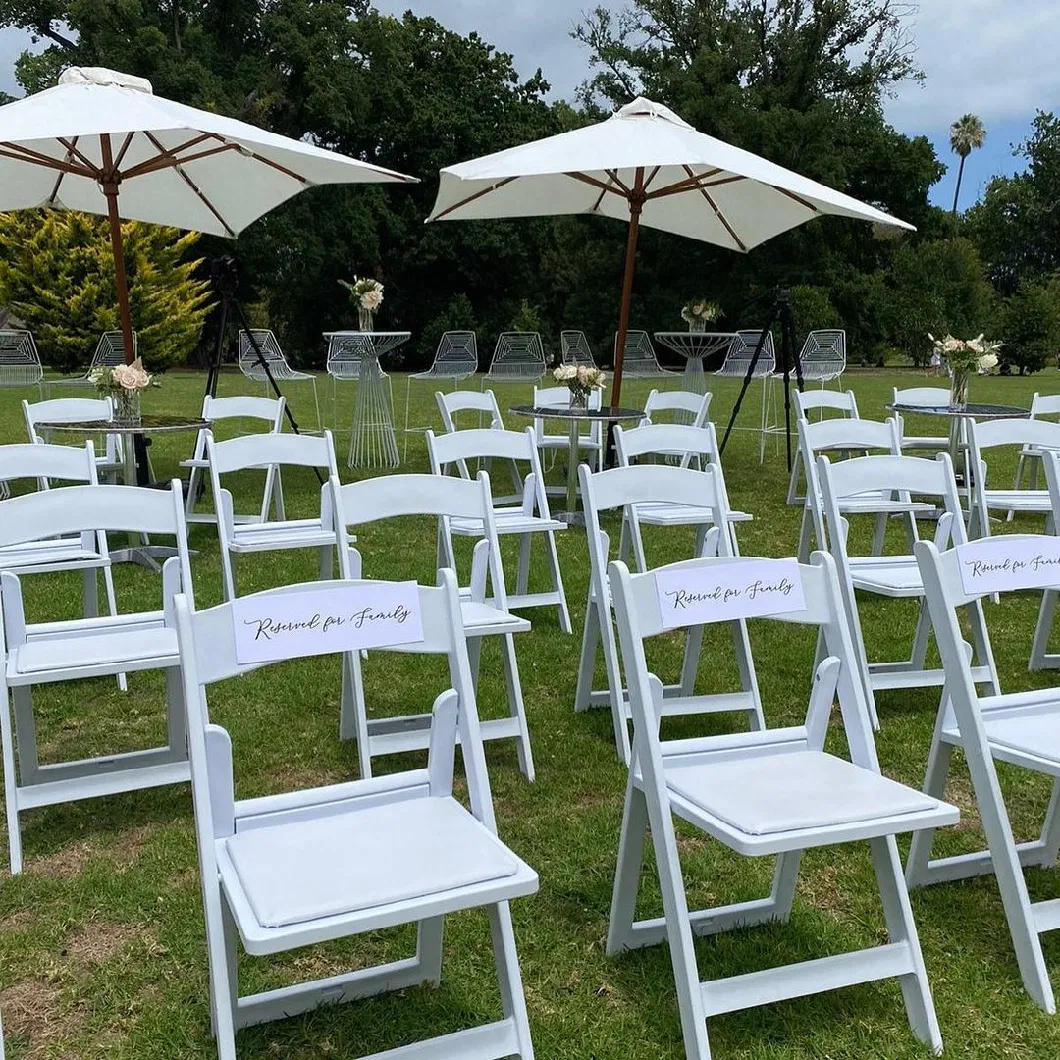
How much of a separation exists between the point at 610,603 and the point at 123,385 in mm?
3737

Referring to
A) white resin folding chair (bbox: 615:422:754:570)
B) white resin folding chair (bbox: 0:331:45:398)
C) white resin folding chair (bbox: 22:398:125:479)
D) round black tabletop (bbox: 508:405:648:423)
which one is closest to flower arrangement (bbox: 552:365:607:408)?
round black tabletop (bbox: 508:405:648:423)

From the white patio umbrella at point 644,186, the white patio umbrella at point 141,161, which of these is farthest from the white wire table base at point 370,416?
the white patio umbrella at point 141,161

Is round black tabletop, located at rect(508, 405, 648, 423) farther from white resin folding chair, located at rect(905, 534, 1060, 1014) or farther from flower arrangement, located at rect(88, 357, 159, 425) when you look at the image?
white resin folding chair, located at rect(905, 534, 1060, 1014)

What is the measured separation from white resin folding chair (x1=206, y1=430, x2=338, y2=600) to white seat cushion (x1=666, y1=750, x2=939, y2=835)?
7.78 feet

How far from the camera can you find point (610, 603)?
3.87m

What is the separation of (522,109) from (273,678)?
29241 mm

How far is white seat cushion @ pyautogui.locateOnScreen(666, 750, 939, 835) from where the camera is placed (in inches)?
82.0

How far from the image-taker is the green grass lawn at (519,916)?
228 centimetres

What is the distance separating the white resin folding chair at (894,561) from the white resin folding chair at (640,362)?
7496 millimetres

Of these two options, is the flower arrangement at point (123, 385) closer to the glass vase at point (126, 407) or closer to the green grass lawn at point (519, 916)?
the glass vase at point (126, 407)

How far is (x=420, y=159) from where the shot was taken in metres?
29.4

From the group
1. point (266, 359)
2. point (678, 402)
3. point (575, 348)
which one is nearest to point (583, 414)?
point (678, 402)

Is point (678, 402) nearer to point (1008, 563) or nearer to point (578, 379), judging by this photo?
point (578, 379)

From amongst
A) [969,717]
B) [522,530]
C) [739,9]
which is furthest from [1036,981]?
[739,9]
